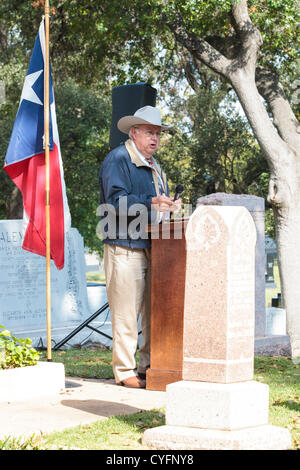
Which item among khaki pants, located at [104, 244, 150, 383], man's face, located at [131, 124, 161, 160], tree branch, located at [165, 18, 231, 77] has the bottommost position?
khaki pants, located at [104, 244, 150, 383]

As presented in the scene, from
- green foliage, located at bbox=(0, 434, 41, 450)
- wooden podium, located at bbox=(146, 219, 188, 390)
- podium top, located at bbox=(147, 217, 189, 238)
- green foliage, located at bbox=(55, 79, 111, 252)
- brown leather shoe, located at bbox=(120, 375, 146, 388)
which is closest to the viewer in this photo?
green foliage, located at bbox=(0, 434, 41, 450)

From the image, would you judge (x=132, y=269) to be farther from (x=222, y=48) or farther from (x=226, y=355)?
(x=222, y=48)

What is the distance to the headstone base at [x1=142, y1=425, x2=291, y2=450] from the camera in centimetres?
476

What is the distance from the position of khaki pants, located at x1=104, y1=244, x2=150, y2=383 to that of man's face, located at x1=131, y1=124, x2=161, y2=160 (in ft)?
3.18

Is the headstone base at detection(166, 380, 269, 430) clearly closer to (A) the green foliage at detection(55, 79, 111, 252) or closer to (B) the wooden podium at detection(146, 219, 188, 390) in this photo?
(B) the wooden podium at detection(146, 219, 188, 390)

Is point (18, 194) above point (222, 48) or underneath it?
underneath

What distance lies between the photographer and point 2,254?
481 inches

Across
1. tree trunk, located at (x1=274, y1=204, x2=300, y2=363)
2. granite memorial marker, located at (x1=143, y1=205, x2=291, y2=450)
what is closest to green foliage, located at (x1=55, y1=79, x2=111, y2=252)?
tree trunk, located at (x1=274, y1=204, x2=300, y2=363)

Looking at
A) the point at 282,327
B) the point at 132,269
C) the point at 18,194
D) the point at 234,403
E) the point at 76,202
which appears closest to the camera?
the point at 234,403

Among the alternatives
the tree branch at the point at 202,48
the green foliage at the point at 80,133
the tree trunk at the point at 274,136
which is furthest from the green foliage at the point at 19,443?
the green foliage at the point at 80,133

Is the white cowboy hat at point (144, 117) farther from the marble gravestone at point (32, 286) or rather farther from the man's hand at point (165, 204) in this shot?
the marble gravestone at point (32, 286)

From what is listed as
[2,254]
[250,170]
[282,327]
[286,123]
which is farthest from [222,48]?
[250,170]

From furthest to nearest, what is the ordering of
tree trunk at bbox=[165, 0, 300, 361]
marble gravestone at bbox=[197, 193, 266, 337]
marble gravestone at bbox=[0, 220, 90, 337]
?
tree trunk at bbox=[165, 0, 300, 361]
marble gravestone at bbox=[0, 220, 90, 337]
marble gravestone at bbox=[197, 193, 266, 337]

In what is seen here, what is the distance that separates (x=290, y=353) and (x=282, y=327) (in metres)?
3.10
